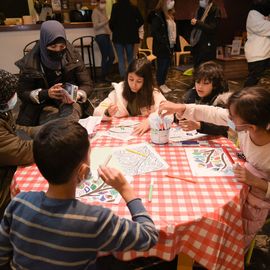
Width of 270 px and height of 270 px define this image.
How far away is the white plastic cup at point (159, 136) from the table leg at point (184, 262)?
0.66m

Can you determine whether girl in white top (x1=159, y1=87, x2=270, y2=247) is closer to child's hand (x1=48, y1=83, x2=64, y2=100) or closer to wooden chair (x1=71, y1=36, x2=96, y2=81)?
child's hand (x1=48, y1=83, x2=64, y2=100)

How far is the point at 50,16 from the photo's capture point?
19.8 ft

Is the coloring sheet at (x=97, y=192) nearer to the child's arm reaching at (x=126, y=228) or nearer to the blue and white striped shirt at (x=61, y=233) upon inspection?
the child's arm reaching at (x=126, y=228)

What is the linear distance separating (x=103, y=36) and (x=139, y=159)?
4.67 meters

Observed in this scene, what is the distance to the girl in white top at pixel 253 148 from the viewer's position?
1.37m

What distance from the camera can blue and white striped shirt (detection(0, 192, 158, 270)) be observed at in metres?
0.86

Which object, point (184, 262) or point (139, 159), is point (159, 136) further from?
point (184, 262)

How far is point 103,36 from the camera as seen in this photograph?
568cm

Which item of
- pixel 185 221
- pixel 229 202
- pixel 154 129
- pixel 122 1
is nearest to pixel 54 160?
pixel 185 221

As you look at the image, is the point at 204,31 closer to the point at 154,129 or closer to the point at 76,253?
the point at 154,129

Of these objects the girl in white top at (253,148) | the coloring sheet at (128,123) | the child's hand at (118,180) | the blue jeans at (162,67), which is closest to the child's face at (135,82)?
the coloring sheet at (128,123)

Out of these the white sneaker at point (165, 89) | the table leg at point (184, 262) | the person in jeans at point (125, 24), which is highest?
the person in jeans at point (125, 24)

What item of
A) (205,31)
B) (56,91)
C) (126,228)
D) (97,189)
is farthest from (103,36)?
(126,228)

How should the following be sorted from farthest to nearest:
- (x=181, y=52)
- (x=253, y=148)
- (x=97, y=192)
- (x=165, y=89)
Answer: (x=181, y=52), (x=165, y=89), (x=253, y=148), (x=97, y=192)
